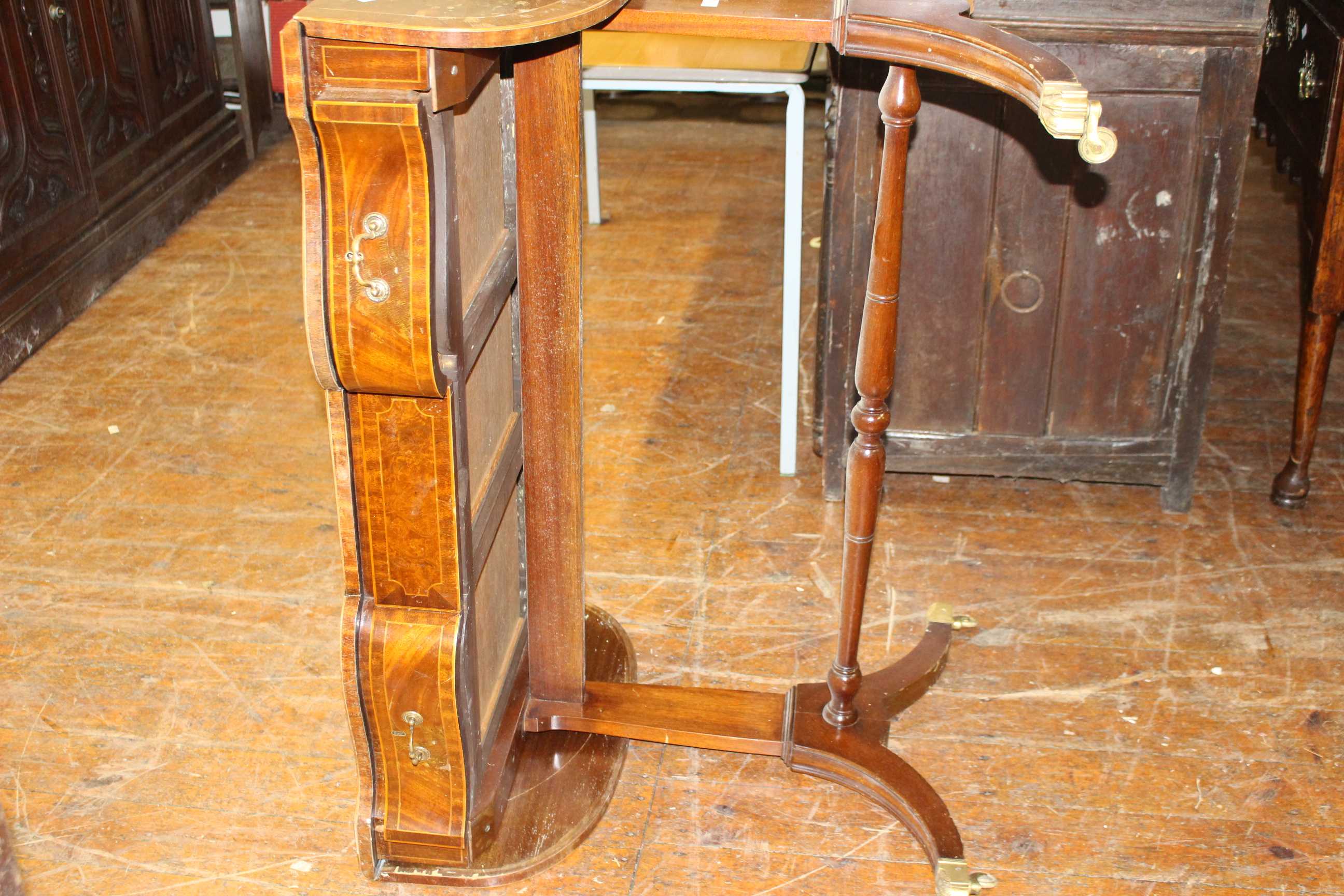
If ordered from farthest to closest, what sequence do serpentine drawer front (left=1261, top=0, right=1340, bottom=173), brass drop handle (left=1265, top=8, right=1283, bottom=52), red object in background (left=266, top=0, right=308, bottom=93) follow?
red object in background (left=266, top=0, right=308, bottom=93) < brass drop handle (left=1265, top=8, right=1283, bottom=52) < serpentine drawer front (left=1261, top=0, right=1340, bottom=173)

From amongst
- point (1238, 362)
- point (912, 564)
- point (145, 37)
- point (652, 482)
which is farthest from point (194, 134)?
point (1238, 362)

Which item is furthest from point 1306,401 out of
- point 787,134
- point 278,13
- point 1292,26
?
point 278,13

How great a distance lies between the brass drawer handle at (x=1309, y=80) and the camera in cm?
233

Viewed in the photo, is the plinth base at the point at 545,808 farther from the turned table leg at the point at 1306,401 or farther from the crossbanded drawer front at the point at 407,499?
the turned table leg at the point at 1306,401

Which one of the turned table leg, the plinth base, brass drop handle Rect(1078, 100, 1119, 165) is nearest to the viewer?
brass drop handle Rect(1078, 100, 1119, 165)

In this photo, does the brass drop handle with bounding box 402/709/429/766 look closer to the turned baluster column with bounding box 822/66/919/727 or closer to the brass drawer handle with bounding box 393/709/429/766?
the brass drawer handle with bounding box 393/709/429/766

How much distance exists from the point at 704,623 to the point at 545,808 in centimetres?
51

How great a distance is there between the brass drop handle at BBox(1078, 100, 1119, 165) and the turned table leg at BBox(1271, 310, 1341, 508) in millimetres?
1304

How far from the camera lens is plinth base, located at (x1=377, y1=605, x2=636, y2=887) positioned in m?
1.72

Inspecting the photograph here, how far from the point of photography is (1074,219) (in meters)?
2.28

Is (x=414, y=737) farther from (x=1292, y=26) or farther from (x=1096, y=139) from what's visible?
(x=1292, y=26)

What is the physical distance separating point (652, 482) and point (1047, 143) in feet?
3.05

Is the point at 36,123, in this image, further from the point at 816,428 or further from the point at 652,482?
the point at 816,428

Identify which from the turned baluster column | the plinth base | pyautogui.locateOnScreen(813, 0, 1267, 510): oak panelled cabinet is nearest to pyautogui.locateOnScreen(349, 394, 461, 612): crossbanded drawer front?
the plinth base
